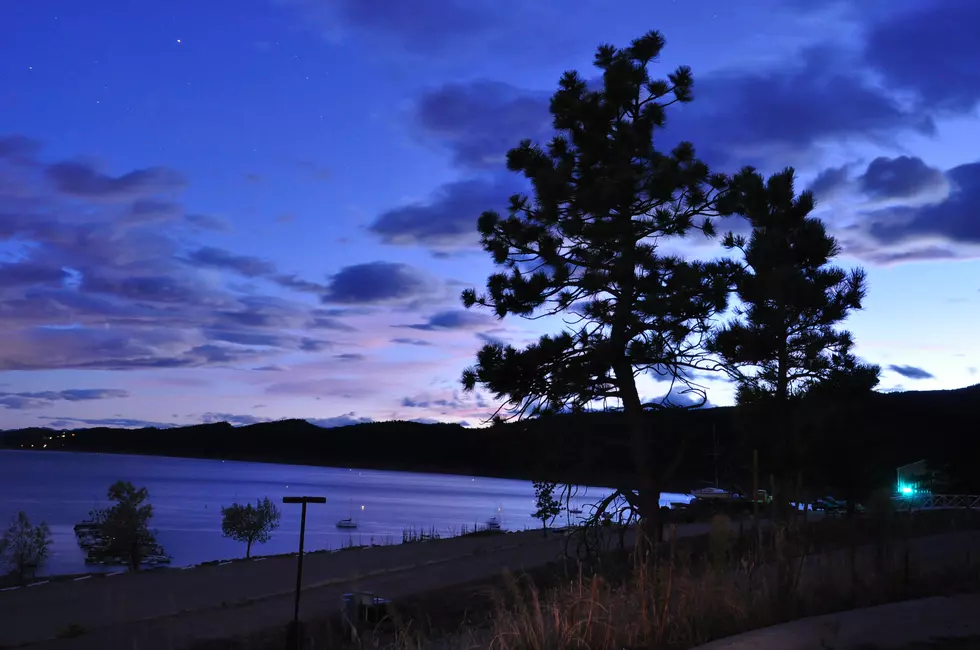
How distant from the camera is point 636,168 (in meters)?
13.5

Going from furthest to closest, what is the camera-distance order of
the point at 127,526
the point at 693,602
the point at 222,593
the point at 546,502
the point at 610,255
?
the point at 127,526
the point at 546,502
the point at 222,593
the point at 610,255
the point at 693,602

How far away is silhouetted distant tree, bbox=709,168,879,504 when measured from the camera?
13.8 metres

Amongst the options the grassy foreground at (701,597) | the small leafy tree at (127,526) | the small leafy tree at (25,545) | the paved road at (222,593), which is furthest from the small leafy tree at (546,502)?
the small leafy tree at (25,545)

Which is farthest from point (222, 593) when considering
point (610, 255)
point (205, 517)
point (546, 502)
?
point (205, 517)

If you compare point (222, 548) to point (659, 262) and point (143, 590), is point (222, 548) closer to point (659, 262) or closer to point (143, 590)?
point (143, 590)

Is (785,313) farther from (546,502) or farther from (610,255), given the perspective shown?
(546,502)

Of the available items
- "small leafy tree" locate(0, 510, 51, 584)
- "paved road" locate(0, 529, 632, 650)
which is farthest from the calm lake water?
"paved road" locate(0, 529, 632, 650)

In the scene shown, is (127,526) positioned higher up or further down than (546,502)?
further down

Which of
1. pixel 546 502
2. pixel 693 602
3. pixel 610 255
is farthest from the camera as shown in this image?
pixel 546 502

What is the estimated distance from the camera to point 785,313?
1773 centimetres

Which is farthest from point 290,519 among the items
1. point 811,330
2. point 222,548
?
point 811,330

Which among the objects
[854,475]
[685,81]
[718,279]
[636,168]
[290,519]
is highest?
[685,81]

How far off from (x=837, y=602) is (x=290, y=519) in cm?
10940

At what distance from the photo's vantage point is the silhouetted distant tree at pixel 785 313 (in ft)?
45.2
